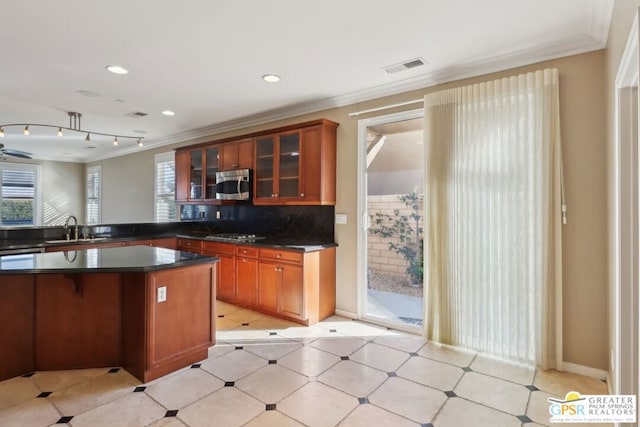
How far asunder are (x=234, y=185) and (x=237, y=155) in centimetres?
44

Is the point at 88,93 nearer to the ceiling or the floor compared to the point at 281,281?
nearer to the ceiling

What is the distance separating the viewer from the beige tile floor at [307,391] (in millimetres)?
2061

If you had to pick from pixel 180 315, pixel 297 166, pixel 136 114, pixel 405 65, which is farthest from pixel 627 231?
pixel 136 114

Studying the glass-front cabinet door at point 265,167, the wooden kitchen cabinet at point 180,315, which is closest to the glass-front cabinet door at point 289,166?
the glass-front cabinet door at point 265,167

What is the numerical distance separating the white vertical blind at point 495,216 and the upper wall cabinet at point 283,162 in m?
1.18

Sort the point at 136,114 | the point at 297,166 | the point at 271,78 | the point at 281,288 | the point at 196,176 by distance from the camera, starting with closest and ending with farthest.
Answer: the point at 271,78
the point at 281,288
the point at 297,166
the point at 136,114
the point at 196,176

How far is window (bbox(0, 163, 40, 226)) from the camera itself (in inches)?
314

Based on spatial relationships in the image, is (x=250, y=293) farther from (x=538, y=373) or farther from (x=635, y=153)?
(x=635, y=153)

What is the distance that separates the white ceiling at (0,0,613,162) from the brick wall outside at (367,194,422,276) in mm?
1172

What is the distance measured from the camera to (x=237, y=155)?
4.74m

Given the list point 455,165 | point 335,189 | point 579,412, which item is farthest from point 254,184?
point 579,412

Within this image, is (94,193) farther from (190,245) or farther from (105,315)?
(105,315)

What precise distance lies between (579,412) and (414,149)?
257cm

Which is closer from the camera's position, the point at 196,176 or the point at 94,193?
the point at 196,176
